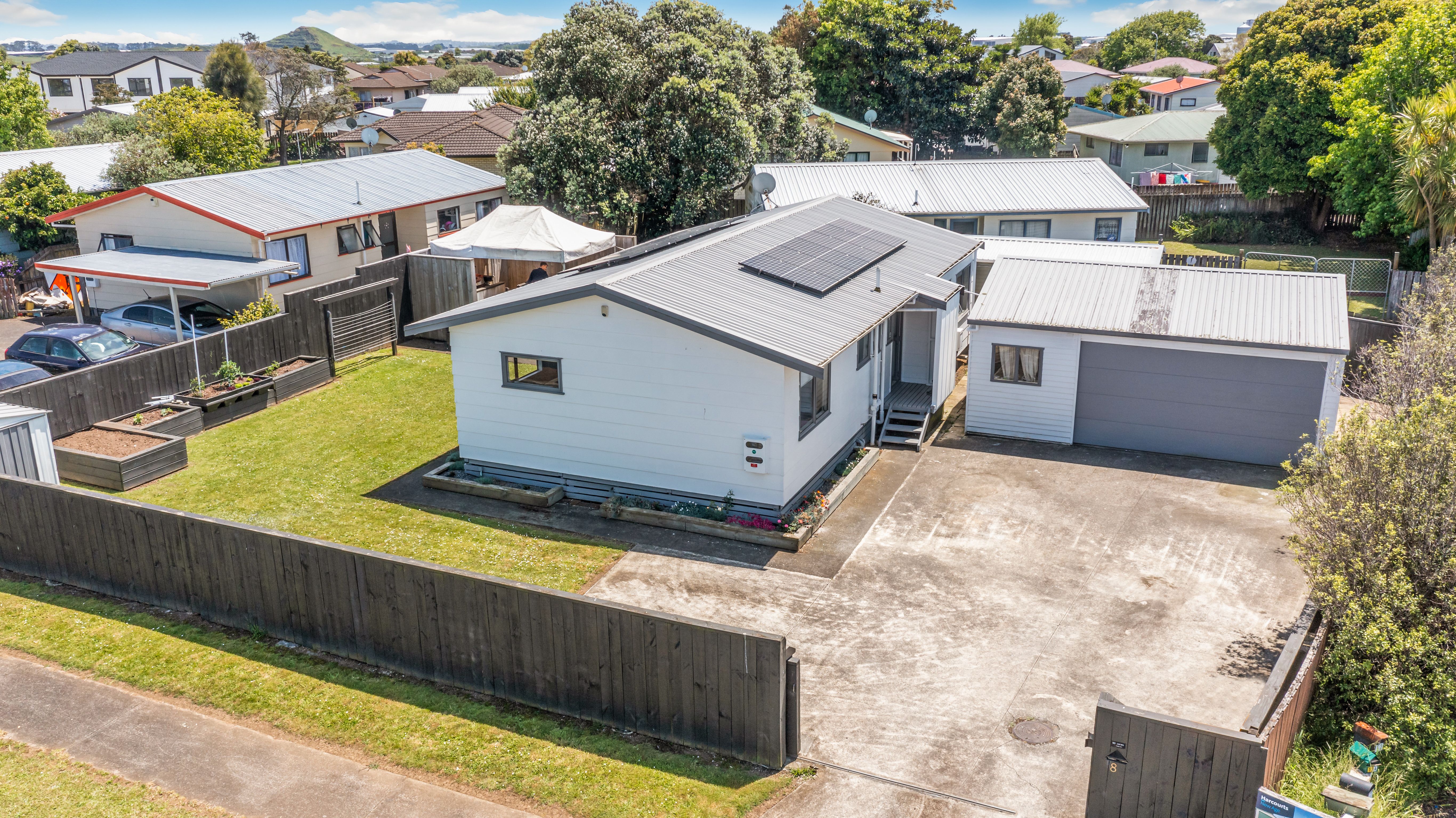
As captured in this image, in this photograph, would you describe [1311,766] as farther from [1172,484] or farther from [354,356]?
[354,356]

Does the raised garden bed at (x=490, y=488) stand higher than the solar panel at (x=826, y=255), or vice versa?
the solar panel at (x=826, y=255)

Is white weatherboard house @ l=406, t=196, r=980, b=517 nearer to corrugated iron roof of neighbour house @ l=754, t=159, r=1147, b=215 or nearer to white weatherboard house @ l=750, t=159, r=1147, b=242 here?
corrugated iron roof of neighbour house @ l=754, t=159, r=1147, b=215

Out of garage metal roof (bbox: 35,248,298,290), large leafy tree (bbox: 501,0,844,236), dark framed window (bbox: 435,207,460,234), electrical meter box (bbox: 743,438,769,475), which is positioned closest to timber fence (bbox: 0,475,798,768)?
electrical meter box (bbox: 743,438,769,475)

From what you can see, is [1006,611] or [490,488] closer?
[1006,611]

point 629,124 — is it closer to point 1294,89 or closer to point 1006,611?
point 1006,611

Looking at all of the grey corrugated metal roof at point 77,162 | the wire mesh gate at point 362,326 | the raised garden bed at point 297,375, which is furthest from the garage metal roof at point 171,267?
the grey corrugated metal roof at point 77,162

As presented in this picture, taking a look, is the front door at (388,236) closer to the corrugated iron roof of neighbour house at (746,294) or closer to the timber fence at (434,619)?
the corrugated iron roof of neighbour house at (746,294)

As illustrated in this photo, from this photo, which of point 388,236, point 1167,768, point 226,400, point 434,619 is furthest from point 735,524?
point 388,236

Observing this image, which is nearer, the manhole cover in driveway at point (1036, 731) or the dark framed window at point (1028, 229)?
the manhole cover in driveway at point (1036, 731)
